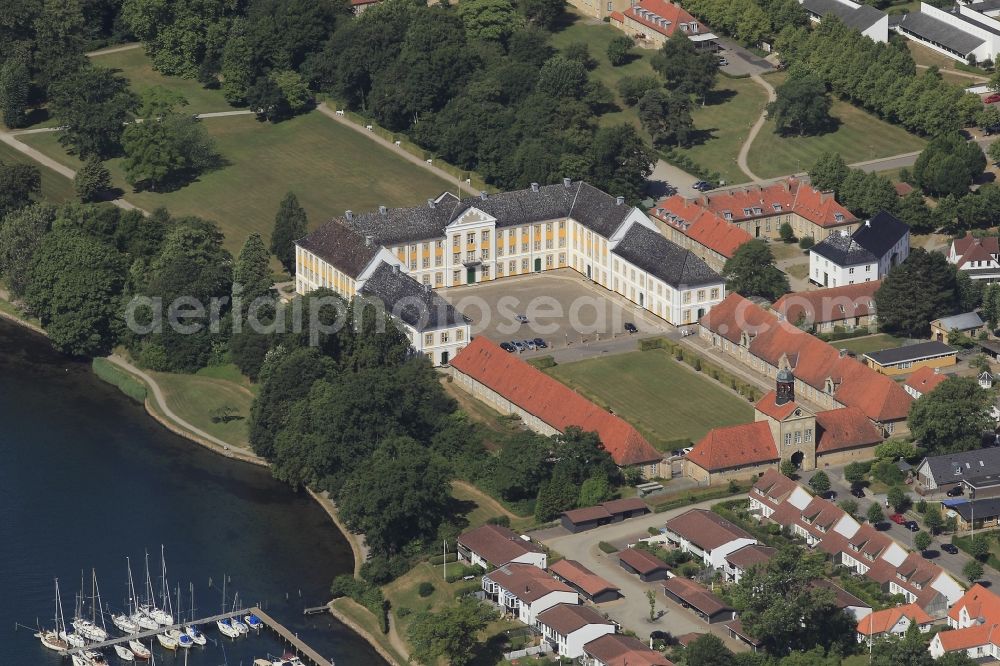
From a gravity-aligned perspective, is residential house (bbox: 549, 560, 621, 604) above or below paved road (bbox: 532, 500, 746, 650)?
above

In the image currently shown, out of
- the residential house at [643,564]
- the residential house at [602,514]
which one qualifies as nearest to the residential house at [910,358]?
the residential house at [602,514]

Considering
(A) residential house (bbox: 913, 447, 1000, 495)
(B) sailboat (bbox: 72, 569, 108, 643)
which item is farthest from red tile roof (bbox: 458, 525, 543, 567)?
(A) residential house (bbox: 913, 447, 1000, 495)

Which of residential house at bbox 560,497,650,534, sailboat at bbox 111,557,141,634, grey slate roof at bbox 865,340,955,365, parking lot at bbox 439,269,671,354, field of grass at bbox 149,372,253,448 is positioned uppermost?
grey slate roof at bbox 865,340,955,365

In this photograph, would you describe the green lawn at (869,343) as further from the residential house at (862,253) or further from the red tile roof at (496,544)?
the red tile roof at (496,544)

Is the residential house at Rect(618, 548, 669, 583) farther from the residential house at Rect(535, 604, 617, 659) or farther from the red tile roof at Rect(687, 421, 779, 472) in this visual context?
the red tile roof at Rect(687, 421, 779, 472)

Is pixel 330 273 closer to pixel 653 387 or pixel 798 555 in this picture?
pixel 653 387
